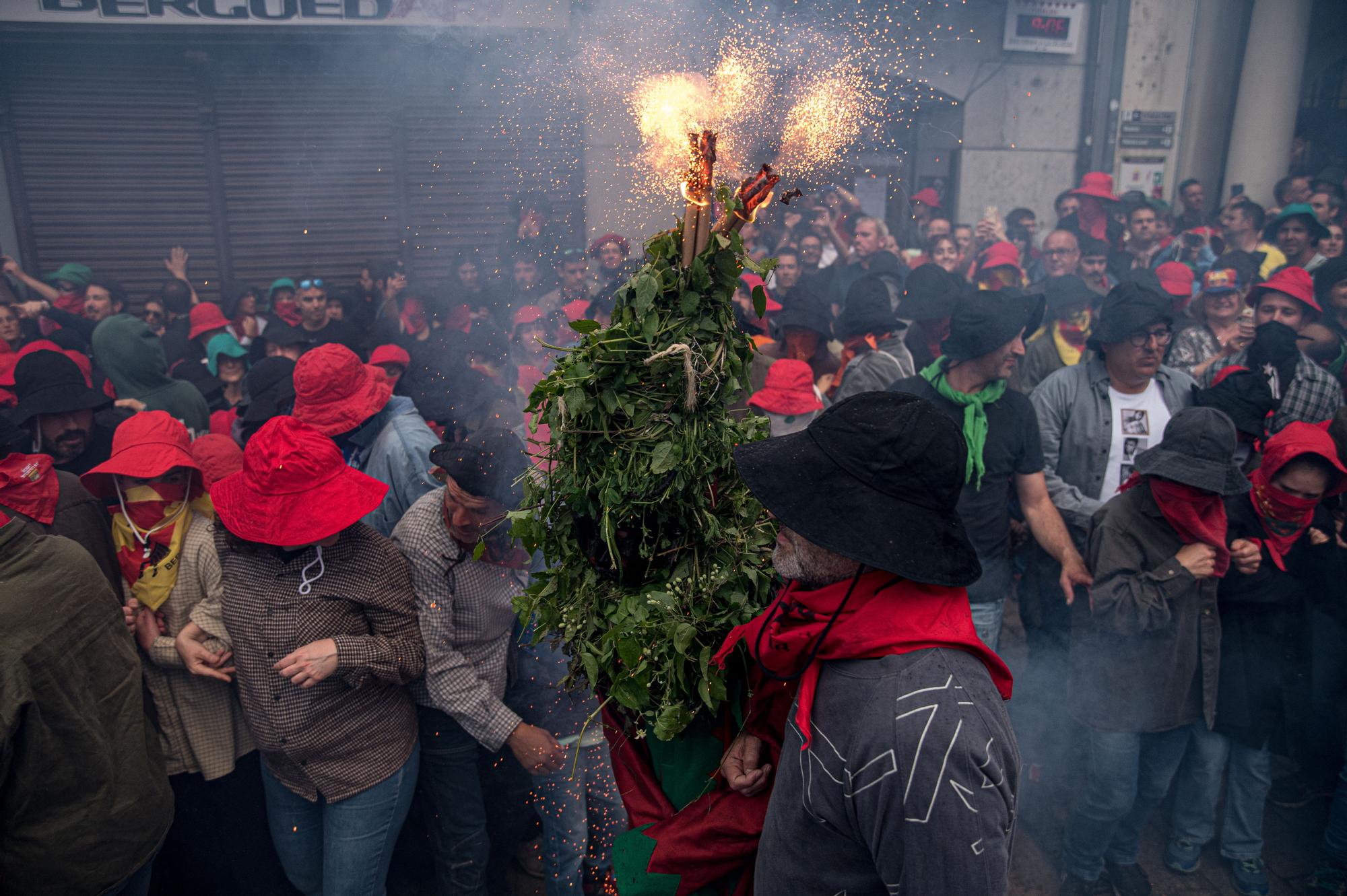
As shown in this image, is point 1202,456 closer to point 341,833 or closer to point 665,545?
point 665,545

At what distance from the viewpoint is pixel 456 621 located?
3516 mm

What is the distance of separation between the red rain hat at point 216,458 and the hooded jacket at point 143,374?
2178 mm

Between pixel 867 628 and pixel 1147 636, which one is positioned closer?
pixel 867 628

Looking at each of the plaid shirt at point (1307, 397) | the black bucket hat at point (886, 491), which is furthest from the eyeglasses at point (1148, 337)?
the black bucket hat at point (886, 491)

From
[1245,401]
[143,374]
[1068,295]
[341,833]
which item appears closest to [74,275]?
[143,374]

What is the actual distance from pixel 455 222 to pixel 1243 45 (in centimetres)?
1344

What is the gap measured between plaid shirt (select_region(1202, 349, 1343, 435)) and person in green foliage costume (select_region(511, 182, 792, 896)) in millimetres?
4442

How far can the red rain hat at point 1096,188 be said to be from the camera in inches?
425

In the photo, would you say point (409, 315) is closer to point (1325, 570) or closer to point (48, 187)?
point (48, 187)

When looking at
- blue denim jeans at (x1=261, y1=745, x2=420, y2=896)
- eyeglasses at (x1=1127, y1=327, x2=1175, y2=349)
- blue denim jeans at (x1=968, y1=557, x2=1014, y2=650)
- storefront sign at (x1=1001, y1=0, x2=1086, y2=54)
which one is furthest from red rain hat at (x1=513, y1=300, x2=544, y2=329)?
storefront sign at (x1=1001, y1=0, x2=1086, y2=54)

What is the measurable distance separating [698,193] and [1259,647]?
3861 mm

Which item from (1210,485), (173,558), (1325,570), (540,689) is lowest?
(540,689)

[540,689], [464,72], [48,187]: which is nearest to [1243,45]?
[464,72]

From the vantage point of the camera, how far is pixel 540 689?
393cm
